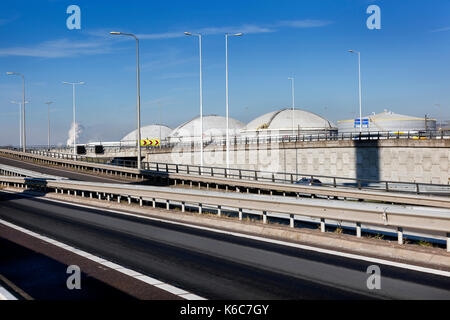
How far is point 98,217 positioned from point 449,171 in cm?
3527

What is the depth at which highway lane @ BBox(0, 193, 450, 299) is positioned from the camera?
315 inches

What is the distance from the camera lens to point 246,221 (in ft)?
50.5

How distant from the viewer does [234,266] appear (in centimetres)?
1006

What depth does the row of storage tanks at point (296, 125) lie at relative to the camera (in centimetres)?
9531

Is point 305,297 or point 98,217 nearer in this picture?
point 305,297

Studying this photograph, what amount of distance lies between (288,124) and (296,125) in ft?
8.32

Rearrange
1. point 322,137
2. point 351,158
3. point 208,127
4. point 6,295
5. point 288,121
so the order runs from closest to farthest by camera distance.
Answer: point 6,295, point 351,158, point 322,137, point 288,121, point 208,127
